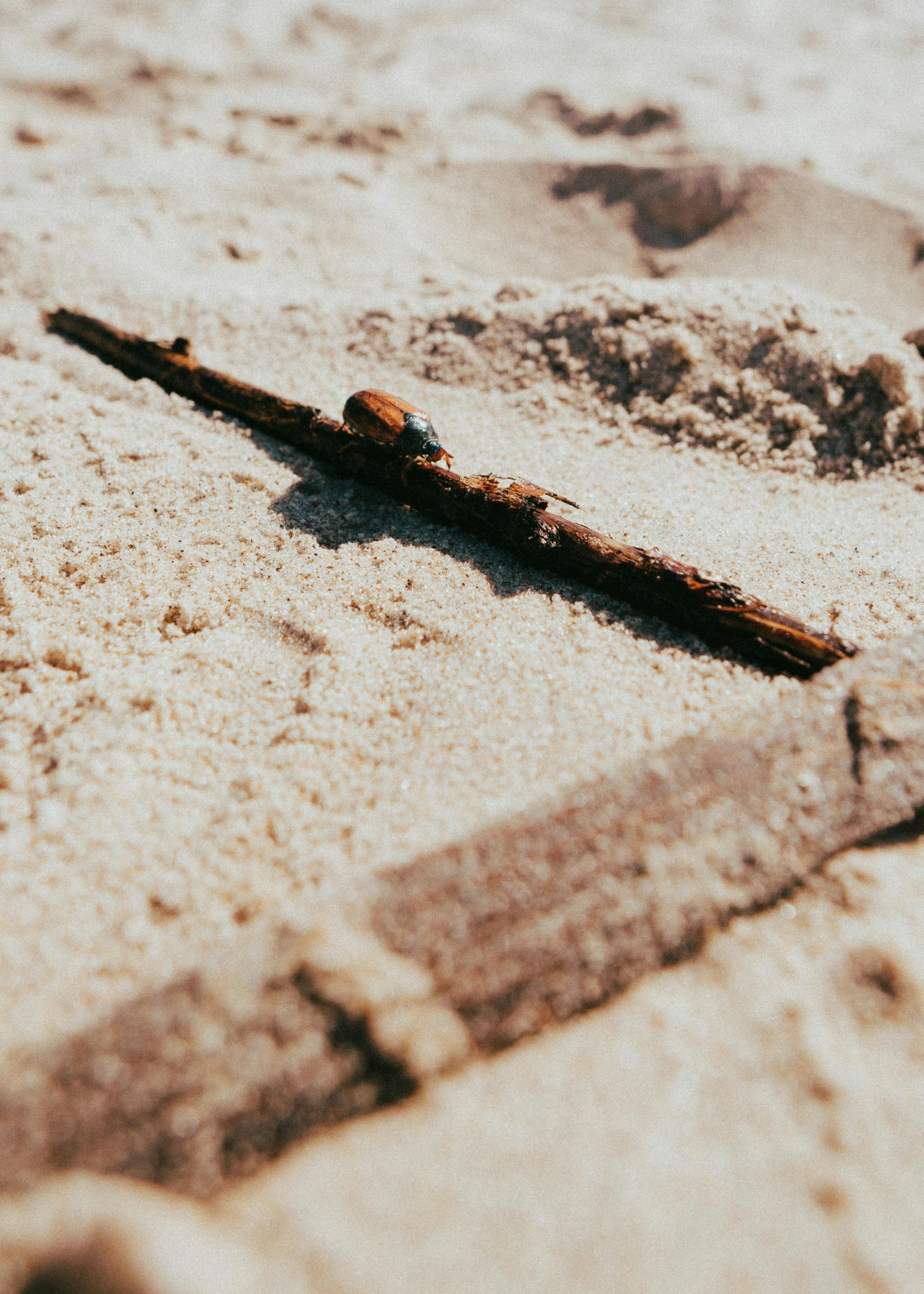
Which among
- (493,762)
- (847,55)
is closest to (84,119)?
(847,55)

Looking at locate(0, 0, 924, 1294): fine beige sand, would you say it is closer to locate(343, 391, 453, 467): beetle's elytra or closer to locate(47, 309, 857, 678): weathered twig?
locate(47, 309, 857, 678): weathered twig

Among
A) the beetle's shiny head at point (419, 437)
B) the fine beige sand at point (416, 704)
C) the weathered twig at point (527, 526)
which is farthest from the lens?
the beetle's shiny head at point (419, 437)

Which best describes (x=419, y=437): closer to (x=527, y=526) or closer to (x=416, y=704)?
(x=527, y=526)

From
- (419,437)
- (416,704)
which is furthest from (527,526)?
(416,704)

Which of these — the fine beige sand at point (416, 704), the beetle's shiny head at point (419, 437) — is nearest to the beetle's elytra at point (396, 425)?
the beetle's shiny head at point (419, 437)

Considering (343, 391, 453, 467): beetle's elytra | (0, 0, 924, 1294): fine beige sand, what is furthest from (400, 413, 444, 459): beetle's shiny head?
(0, 0, 924, 1294): fine beige sand

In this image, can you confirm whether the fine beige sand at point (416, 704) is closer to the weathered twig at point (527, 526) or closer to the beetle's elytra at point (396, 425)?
the weathered twig at point (527, 526)
